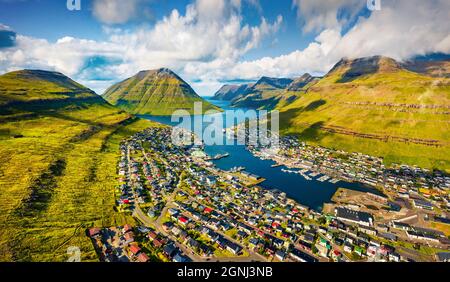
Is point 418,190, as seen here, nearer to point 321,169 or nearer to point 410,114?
point 321,169

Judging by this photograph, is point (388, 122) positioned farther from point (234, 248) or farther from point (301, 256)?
point (234, 248)

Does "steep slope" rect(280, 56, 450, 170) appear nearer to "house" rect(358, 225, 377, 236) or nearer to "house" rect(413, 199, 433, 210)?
"house" rect(413, 199, 433, 210)

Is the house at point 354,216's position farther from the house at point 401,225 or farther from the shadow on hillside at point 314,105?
the shadow on hillside at point 314,105

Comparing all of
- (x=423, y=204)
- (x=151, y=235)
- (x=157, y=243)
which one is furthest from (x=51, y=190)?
(x=423, y=204)

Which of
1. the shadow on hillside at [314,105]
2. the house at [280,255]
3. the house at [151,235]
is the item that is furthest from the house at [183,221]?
the shadow on hillside at [314,105]
